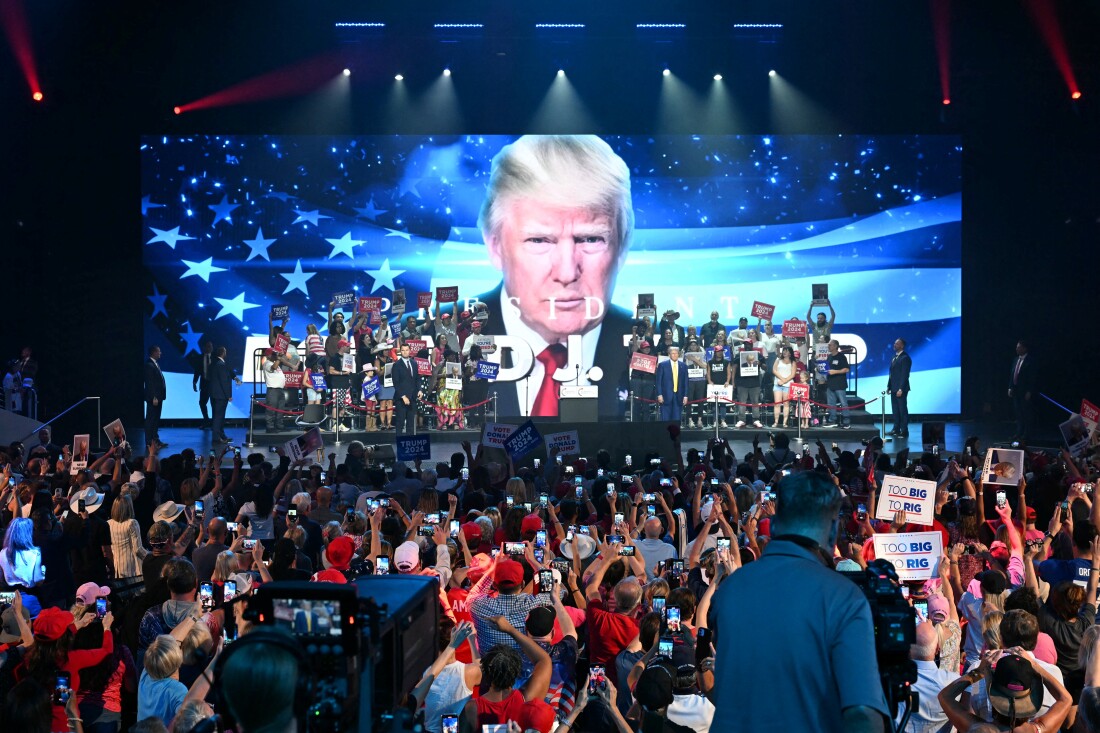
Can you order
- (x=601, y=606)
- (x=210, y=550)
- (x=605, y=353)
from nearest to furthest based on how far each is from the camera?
1. (x=601, y=606)
2. (x=210, y=550)
3. (x=605, y=353)

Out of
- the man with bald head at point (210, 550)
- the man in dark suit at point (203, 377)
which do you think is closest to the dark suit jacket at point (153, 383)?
the man in dark suit at point (203, 377)

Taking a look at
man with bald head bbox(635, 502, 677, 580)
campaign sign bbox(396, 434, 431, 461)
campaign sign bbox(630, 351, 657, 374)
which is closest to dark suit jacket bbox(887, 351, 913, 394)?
campaign sign bbox(630, 351, 657, 374)

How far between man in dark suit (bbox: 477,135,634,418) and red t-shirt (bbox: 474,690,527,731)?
17.0m

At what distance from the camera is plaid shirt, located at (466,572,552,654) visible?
5.02 metres

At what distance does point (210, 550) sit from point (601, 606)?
2.62 meters

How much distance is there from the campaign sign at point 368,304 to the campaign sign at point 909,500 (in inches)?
592

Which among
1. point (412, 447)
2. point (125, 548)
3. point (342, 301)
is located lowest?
point (125, 548)

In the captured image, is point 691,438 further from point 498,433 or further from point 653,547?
point 653,547

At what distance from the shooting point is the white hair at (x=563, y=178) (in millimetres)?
21422

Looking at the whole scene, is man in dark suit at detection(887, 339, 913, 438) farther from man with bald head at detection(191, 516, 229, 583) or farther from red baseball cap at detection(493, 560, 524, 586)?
red baseball cap at detection(493, 560, 524, 586)

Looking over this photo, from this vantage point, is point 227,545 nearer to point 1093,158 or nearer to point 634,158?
point 634,158

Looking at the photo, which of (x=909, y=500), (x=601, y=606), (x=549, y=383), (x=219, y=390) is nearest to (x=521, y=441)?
(x=909, y=500)

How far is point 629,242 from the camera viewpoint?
21.7 m

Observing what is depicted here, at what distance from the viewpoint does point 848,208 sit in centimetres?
2178
